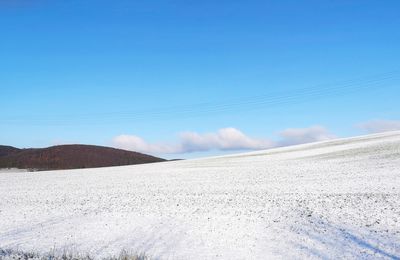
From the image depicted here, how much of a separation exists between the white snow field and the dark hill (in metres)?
50.2

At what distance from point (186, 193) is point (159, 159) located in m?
62.9

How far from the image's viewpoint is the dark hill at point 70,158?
73.9 metres

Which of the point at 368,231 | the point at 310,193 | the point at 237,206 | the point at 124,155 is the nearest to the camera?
the point at 368,231

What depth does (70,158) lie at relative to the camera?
7919cm

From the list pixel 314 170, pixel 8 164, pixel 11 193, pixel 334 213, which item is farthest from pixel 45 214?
pixel 8 164

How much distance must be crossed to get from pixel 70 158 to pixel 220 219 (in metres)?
68.0

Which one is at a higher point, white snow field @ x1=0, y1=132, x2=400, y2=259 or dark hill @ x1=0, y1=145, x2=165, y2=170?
dark hill @ x1=0, y1=145, x2=165, y2=170

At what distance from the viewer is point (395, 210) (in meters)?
15.9

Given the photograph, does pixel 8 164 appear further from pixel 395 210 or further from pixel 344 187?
pixel 395 210

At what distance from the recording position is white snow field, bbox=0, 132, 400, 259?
1254 centimetres

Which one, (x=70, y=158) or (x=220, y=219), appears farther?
(x=70, y=158)

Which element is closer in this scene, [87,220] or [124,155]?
[87,220]

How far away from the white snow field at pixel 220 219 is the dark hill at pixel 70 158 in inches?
1978

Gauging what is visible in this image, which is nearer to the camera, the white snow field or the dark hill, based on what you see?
the white snow field
